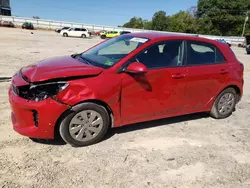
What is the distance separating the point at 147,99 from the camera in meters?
3.88

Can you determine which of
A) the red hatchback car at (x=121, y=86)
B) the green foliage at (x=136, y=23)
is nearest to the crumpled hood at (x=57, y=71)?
the red hatchback car at (x=121, y=86)

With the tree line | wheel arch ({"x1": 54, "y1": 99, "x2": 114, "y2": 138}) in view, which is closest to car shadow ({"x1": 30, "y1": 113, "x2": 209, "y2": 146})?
wheel arch ({"x1": 54, "y1": 99, "x2": 114, "y2": 138})

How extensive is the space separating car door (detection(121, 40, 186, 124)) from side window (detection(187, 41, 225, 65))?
0.19 metres

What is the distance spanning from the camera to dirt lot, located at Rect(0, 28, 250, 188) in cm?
292

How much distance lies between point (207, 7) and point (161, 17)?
16.7 meters

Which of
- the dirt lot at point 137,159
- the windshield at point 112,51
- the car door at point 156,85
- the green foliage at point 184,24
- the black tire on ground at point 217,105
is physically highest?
the green foliage at point 184,24

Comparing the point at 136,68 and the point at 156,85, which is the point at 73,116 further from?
the point at 156,85

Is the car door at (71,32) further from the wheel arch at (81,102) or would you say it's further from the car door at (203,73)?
the wheel arch at (81,102)

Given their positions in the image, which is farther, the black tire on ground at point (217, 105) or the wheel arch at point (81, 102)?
the black tire on ground at point (217, 105)

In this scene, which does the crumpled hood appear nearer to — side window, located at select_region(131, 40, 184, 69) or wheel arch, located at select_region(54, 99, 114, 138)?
wheel arch, located at select_region(54, 99, 114, 138)

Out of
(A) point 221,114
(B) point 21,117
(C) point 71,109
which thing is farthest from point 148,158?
(A) point 221,114

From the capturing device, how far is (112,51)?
4352 mm

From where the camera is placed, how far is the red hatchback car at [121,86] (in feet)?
10.7

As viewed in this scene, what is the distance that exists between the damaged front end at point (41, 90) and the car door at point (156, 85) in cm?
92
